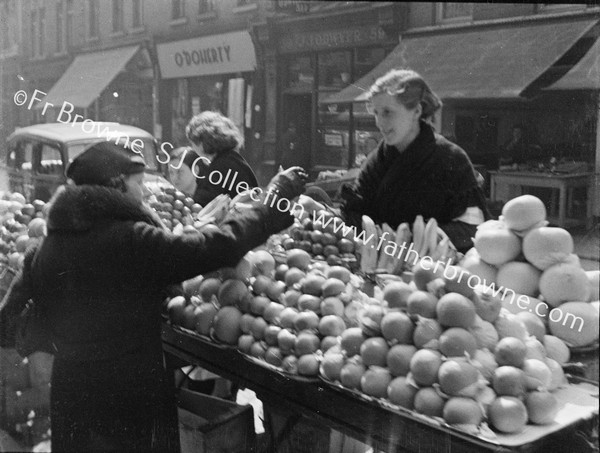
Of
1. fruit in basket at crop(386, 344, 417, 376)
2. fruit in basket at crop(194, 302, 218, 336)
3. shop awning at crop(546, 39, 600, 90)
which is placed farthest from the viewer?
fruit in basket at crop(194, 302, 218, 336)

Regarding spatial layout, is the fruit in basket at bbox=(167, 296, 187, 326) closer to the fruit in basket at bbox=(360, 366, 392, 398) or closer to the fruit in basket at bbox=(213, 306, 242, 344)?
the fruit in basket at bbox=(213, 306, 242, 344)

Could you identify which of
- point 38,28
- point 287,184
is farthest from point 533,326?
point 38,28

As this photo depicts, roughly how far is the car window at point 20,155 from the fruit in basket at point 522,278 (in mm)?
2132

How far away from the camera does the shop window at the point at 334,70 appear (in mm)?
2453

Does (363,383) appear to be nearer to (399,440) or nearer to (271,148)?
(399,440)

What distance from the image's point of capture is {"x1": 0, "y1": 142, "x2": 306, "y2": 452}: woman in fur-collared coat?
2.08 meters

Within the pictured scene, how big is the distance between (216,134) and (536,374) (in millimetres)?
1486

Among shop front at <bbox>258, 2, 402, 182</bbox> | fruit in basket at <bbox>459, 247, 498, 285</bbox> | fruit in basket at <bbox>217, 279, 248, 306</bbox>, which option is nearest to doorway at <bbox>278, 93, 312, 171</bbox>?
shop front at <bbox>258, 2, 402, 182</bbox>

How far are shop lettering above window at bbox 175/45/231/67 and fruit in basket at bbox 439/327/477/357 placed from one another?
1462 mm

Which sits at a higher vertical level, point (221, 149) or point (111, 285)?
point (221, 149)

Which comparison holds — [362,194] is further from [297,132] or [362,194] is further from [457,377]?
[457,377]

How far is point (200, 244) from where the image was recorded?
2.16 meters

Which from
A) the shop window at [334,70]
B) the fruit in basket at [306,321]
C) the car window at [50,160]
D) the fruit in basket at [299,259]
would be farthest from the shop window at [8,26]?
the fruit in basket at [306,321]

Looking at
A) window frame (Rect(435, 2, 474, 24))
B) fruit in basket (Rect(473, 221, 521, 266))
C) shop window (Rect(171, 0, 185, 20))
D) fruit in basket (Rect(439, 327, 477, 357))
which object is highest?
shop window (Rect(171, 0, 185, 20))
